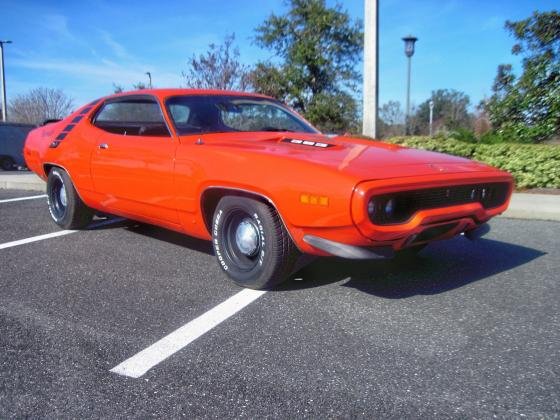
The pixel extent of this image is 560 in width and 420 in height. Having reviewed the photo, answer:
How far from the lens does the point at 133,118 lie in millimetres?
4465

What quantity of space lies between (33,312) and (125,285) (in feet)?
2.10

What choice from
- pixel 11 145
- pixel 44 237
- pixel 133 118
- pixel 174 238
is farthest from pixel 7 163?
pixel 133 118

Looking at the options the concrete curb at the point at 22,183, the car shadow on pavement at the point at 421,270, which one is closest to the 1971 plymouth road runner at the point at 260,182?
the car shadow on pavement at the point at 421,270

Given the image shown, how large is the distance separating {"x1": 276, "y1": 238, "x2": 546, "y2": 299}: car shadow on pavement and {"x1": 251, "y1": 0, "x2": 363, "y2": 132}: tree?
11289mm

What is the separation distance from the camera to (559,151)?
24.3 feet

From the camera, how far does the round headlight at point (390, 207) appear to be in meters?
2.88

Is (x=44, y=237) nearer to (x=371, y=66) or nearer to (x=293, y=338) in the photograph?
(x=293, y=338)

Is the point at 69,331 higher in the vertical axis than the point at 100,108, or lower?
lower

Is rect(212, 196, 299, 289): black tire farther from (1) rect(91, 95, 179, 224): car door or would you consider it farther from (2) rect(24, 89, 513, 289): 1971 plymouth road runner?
(1) rect(91, 95, 179, 224): car door

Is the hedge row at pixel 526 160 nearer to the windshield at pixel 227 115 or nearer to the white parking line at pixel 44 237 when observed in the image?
the windshield at pixel 227 115

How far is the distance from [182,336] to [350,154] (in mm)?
1498

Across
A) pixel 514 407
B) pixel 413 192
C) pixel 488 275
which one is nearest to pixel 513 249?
pixel 488 275

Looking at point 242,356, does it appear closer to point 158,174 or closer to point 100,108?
point 158,174

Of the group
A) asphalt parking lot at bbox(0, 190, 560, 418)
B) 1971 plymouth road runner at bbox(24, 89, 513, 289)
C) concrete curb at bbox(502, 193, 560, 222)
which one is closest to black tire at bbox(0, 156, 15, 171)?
1971 plymouth road runner at bbox(24, 89, 513, 289)
